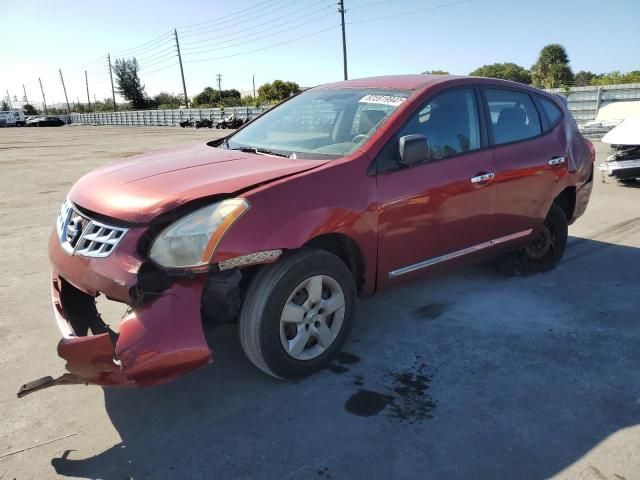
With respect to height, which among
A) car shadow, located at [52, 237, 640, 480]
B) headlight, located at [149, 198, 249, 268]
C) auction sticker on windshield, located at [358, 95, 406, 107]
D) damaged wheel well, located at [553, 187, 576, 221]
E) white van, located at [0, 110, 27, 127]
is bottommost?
car shadow, located at [52, 237, 640, 480]

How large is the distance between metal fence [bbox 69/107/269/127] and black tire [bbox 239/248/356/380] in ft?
98.4

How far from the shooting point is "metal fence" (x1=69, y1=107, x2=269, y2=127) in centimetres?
4038

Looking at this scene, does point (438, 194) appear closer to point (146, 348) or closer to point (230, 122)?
point (146, 348)

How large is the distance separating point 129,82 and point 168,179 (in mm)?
91471

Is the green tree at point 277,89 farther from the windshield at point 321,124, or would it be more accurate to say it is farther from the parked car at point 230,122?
the windshield at point 321,124

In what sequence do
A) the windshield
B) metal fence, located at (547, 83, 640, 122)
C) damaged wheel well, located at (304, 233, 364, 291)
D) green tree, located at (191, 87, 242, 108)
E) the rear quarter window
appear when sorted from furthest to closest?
green tree, located at (191, 87, 242, 108), metal fence, located at (547, 83, 640, 122), the rear quarter window, the windshield, damaged wheel well, located at (304, 233, 364, 291)

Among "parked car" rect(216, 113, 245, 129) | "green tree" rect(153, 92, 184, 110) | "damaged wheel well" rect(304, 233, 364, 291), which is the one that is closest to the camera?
"damaged wheel well" rect(304, 233, 364, 291)

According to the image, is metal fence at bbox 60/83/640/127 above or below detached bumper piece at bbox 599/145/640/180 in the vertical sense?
above

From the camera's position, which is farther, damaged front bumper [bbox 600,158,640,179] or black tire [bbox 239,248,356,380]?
damaged front bumper [bbox 600,158,640,179]

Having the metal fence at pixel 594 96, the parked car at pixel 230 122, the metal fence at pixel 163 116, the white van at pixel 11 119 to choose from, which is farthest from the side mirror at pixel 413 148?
the white van at pixel 11 119

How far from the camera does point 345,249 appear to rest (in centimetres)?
313

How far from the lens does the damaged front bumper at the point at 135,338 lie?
234 cm

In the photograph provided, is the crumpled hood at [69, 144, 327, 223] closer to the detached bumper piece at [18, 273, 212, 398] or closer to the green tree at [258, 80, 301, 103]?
the detached bumper piece at [18, 273, 212, 398]

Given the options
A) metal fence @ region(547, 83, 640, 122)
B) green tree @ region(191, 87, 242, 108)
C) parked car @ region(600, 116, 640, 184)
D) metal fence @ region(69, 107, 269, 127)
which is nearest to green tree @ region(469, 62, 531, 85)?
green tree @ region(191, 87, 242, 108)
